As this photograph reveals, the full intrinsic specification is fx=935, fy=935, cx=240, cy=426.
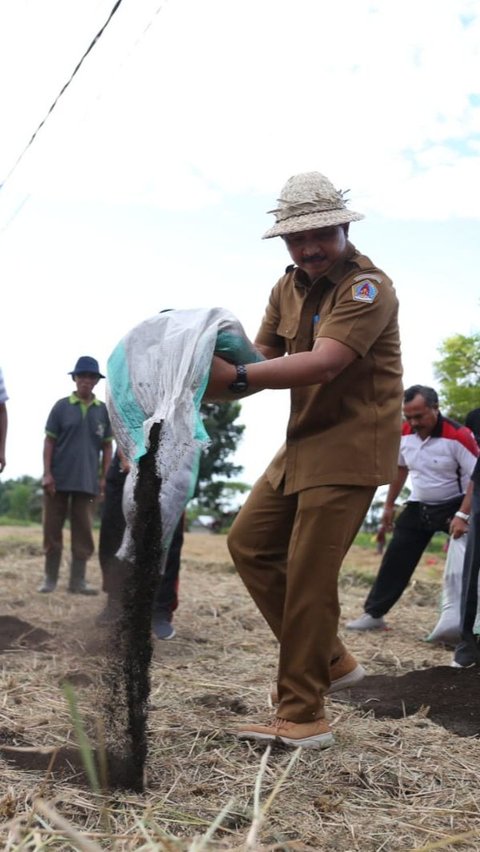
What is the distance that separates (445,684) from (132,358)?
2.77m

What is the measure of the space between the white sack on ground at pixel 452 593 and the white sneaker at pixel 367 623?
30.8 inches

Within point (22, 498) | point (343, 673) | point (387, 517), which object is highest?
point (387, 517)

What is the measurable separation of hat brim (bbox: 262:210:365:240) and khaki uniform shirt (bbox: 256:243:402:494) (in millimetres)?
204

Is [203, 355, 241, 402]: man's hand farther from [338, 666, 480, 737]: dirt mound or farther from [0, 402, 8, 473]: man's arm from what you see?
[0, 402, 8, 473]: man's arm

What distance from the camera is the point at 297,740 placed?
3.78 m

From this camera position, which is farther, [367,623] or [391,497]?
[391,497]

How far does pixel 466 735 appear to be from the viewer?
167 inches

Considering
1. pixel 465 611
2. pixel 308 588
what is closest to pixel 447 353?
pixel 465 611

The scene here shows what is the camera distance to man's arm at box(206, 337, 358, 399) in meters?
3.50

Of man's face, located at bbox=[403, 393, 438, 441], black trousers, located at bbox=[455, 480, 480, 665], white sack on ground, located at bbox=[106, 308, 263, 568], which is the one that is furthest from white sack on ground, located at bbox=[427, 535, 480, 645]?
white sack on ground, located at bbox=[106, 308, 263, 568]

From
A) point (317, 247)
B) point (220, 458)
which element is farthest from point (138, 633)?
Answer: point (220, 458)

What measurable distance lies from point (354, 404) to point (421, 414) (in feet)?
10.9

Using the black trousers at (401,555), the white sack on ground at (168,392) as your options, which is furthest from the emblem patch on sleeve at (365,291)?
the black trousers at (401,555)

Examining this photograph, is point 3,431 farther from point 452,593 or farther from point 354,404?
point 354,404
